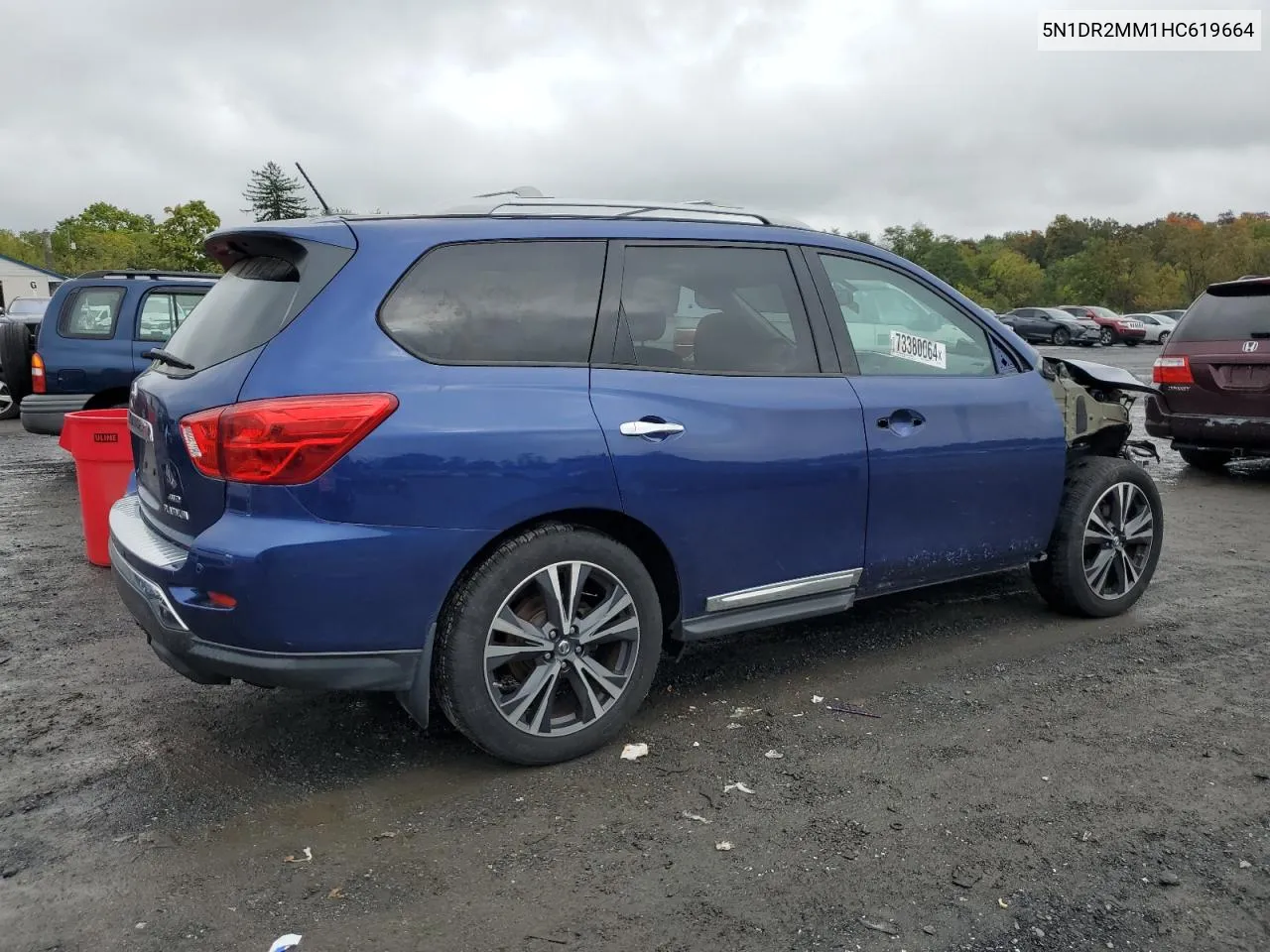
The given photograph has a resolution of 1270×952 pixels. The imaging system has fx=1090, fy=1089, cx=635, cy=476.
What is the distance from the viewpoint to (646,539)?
3.72 metres

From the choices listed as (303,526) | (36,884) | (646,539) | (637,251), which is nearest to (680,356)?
(637,251)

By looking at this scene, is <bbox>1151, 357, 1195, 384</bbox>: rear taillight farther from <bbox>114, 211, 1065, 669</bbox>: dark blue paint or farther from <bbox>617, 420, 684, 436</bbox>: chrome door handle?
<bbox>617, 420, 684, 436</bbox>: chrome door handle

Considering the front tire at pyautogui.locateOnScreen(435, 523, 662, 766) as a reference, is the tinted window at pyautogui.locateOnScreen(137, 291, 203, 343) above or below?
above

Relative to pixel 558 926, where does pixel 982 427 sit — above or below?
above

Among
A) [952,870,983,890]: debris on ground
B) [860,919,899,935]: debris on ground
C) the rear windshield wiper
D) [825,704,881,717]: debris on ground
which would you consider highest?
the rear windshield wiper

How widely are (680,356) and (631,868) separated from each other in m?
1.71

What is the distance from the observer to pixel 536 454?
11.0 ft

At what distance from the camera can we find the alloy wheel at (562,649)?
11.2 ft

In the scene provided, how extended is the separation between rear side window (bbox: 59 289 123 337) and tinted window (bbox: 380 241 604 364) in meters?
7.73

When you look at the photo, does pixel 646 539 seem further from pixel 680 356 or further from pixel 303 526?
pixel 303 526

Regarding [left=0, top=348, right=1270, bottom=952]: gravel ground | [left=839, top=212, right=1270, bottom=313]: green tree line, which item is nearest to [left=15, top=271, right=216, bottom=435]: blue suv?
[left=0, top=348, right=1270, bottom=952]: gravel ground

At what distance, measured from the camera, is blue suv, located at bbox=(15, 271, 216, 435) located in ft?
32.3

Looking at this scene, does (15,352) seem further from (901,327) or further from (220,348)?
(901,327)

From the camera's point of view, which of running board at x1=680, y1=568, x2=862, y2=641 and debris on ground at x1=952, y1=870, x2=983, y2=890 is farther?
running board at x1=680, y1=568, x2=862, y2=641
